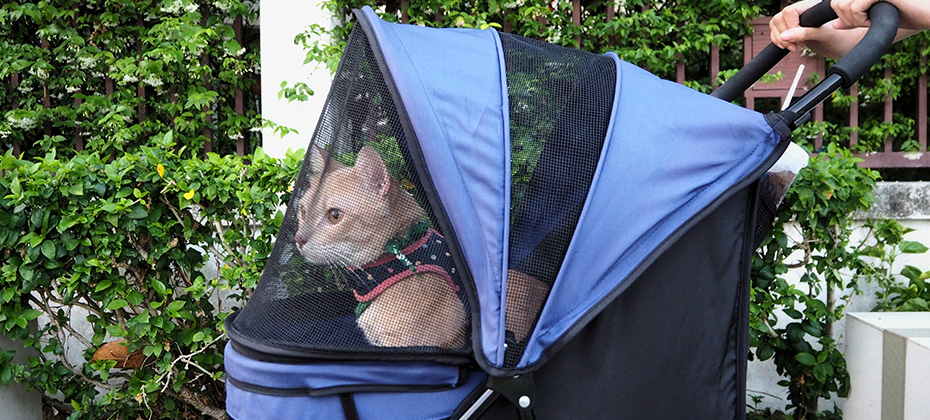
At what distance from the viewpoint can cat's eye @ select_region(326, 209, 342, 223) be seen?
1.31m

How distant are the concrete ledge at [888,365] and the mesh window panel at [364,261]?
151cm

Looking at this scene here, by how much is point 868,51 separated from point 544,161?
0.77 metres

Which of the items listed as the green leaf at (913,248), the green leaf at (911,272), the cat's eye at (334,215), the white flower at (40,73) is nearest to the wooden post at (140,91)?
the white flower at (40,73)

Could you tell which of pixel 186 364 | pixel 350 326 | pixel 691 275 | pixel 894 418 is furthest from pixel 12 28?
pixel 894 418

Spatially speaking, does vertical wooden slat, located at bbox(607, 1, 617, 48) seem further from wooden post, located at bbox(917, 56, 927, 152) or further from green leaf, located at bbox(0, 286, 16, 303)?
green leaf, located at bbox(0, 286, 16, 303)

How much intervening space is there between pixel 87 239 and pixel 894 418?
281 cm

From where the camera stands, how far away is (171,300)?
8.82 feet

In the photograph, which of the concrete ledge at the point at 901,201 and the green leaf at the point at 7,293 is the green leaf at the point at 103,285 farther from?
the concrete ledge at the point at 901,201

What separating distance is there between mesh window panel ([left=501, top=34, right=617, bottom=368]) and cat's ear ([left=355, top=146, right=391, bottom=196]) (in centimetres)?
25

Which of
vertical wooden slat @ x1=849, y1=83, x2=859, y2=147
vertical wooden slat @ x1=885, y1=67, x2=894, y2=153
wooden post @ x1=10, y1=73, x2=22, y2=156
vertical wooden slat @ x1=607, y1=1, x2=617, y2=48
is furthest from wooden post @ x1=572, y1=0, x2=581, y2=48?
wooden post @ x1=10, y1=73, x2=22, y2=156

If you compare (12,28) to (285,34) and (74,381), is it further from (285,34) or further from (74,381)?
(74,381)

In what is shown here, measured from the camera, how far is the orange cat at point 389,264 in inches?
48.4

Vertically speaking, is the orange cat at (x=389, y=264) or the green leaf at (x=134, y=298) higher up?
the orange cat at (x=389, y=264)

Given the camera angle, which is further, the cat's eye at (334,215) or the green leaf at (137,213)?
the green leaf at (137,213)
